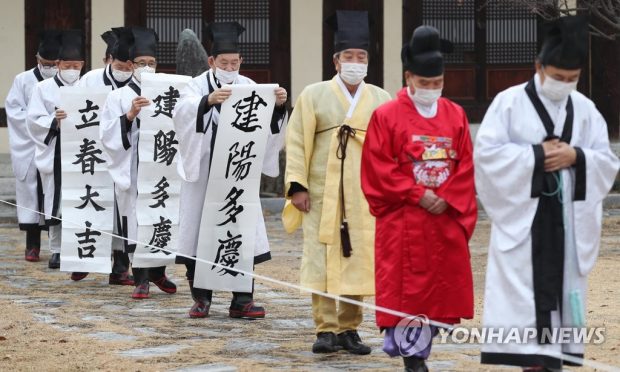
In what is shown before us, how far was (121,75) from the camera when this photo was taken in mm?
11664

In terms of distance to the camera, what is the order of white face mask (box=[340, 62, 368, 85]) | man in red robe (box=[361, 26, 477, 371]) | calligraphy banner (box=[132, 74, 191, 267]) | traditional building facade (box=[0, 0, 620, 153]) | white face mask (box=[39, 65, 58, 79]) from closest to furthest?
man in red robe (box=[361, 26, 477, 371]) < white face mask (box=[340, 62, 368, 85]) < calligraphy banner (box=[132, 74, 191, 267]) < white face mask (box=[39, 65, 58, 79]) < traditional building facade (box=[0, 0, 620, 153])

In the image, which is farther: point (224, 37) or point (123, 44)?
point (123, 44)

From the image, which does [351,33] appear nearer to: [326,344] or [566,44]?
[326,344]

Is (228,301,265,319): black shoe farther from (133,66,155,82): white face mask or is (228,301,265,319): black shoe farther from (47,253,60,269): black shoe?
(47,253,60,269): black shoe

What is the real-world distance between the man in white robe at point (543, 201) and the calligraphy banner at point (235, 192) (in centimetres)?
313

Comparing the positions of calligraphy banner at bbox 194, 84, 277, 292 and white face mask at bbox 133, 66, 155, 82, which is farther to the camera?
white face mask at bbox 133, 66, 155, 82

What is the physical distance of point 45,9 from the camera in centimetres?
1898

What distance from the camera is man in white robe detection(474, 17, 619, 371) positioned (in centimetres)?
657

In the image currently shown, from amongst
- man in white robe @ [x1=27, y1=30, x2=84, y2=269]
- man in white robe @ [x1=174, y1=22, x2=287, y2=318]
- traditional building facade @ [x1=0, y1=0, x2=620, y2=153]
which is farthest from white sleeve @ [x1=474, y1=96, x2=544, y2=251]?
traditional building facade @ [x1=0, y1=0, x2=620, y2=153]

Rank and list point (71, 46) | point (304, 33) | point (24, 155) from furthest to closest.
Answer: point (304, 33) < point (24, 155) < point (71, 46)

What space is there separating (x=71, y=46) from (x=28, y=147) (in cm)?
188

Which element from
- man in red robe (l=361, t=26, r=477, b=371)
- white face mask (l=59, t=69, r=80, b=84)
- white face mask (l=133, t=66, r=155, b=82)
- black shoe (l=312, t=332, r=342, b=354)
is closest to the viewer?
man in red robe (l=361, t=26, r=477, b=371)

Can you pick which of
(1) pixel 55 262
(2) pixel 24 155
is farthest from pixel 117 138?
(2) pixel 24 155

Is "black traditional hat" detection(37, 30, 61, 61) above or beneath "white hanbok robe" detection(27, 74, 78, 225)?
above
